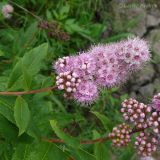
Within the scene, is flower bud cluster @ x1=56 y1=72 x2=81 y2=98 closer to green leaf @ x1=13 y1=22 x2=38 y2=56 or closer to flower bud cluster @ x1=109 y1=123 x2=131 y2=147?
flower bud cluster @ x1=109 y1=123 x2=131 y2=147

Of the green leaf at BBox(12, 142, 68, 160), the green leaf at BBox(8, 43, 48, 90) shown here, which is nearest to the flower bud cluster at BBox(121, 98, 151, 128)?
the green leaf at BBox(12, 142, 68, 160)

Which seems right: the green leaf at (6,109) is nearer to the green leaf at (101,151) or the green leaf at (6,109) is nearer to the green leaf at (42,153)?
the green leaf at (42,153)

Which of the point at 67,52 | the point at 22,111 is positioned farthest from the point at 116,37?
the point at 22,111

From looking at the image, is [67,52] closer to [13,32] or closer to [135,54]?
[13,32]

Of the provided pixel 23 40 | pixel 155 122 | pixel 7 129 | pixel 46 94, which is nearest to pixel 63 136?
pixel 7 129

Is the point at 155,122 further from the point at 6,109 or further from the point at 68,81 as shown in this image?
the point at 6,109

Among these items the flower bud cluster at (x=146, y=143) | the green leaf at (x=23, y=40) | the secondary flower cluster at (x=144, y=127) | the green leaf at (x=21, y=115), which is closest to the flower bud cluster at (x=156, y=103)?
the secondary flower cluster at (x=144, y=127)
